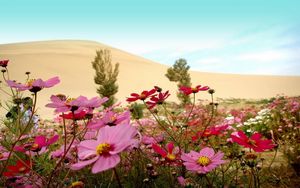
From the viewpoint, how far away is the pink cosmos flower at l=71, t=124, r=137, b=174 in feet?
3.17

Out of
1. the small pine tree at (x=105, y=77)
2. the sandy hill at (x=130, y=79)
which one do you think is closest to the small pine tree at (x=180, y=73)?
the small pine tree at (x=105, y=77)

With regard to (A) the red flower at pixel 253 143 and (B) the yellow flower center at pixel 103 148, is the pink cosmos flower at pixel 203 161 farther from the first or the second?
(B) the yellow flower center at pixel 103 148

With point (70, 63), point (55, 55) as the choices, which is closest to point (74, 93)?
point (70, 63)

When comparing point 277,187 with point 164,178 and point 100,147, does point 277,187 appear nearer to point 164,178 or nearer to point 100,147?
point 164,178

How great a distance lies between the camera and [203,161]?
4.91 feet

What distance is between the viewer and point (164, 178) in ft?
7.02

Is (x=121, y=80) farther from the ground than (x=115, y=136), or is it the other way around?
(x=115, y=136)

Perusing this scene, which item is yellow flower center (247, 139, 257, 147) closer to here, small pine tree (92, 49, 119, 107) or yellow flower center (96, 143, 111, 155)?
yellow flower center (96, 143, 111, 155)

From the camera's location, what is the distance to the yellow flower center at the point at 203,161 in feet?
4.84

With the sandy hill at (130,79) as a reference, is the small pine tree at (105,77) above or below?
above

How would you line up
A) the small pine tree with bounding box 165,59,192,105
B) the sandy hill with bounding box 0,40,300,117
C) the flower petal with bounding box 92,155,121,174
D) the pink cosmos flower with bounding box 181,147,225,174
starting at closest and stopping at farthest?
the flower petal with bounding box 92,155,121,174 → the pink cosmos flower with bounding box 181,147,225,174 → the small pine tree with bounding box 165,59,192,105 → the sandy hill with bounding box 0,40,300,117

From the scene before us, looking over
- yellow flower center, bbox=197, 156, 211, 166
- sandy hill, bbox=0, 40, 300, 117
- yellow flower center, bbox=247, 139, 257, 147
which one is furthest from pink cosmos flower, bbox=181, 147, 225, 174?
sandy hill, bbox=0, 40, 300, 117

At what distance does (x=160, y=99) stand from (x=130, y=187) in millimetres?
517

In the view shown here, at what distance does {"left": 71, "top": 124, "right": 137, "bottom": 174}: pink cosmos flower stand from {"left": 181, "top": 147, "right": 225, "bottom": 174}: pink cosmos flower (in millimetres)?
439
